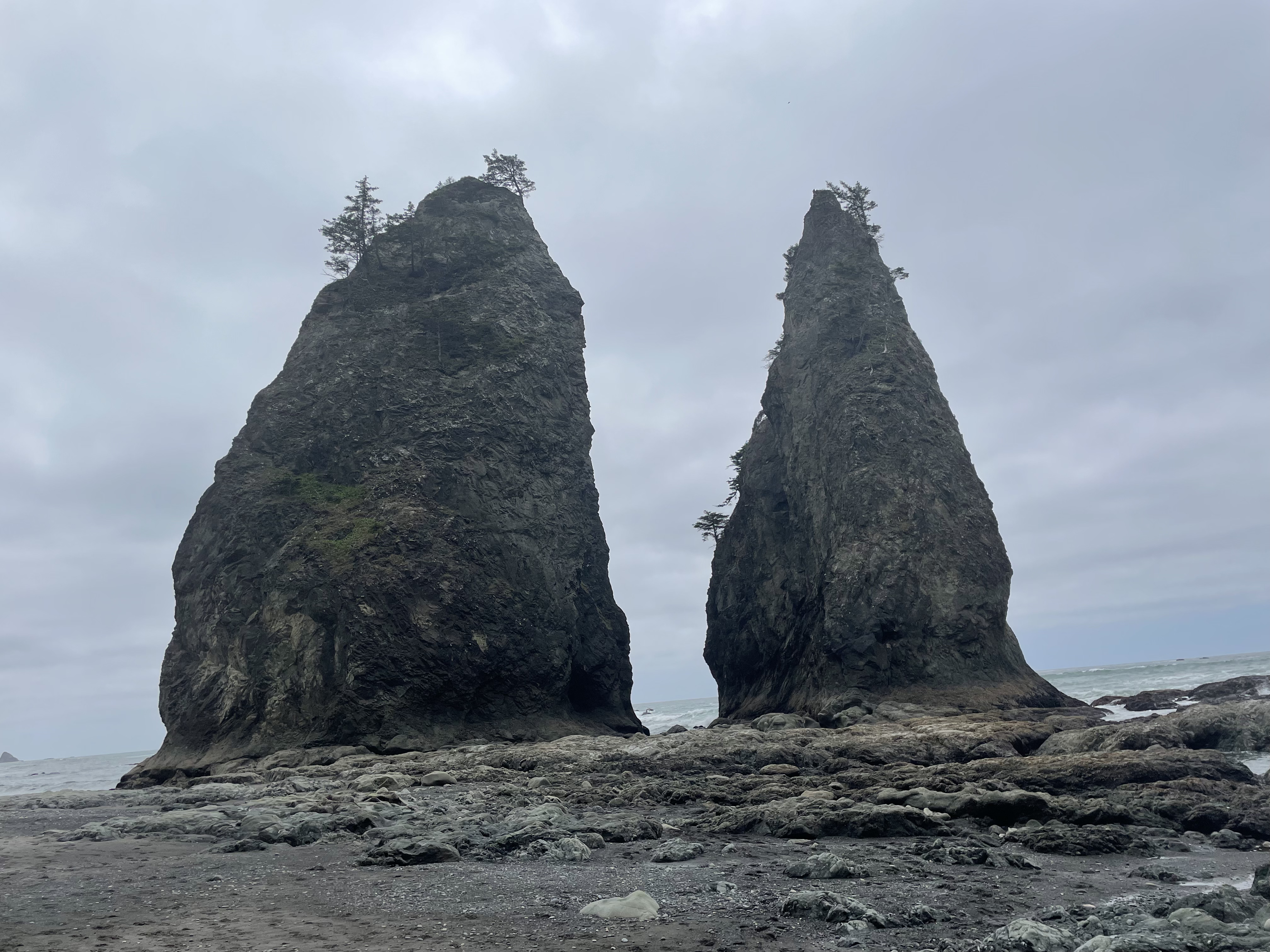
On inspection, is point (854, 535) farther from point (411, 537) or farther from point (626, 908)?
point (626, 908)

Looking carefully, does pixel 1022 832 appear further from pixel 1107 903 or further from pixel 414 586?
pixel 414 586

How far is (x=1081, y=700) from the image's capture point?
1964 inches

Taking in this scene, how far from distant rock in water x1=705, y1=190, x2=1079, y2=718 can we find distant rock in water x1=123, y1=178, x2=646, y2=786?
37.9 ft

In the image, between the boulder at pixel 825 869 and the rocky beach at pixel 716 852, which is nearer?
the rocky beach at pixel 716 852

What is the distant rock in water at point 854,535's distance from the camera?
43.3 meters

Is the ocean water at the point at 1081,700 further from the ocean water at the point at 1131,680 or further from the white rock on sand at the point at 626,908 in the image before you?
the white rock on sand at the point at 626,908

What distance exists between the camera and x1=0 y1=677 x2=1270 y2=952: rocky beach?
28.6 ft

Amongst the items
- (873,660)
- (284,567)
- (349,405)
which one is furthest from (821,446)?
(284,567)

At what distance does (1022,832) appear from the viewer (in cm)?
1416

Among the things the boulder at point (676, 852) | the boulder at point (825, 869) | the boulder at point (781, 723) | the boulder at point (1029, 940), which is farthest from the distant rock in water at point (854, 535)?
the boulder at point (1029, 940)

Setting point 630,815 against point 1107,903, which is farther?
point 630,815

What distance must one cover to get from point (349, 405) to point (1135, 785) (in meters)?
42.2

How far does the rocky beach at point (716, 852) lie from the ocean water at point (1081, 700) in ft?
24.5

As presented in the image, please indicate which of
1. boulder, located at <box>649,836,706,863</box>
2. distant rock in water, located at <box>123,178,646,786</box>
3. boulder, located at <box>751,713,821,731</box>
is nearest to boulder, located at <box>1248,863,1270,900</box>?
boulder, located at <box>649,836,706,863</box>
